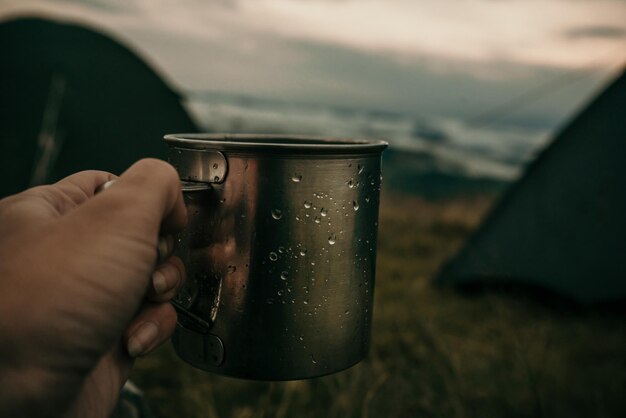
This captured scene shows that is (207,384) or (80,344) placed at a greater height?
(80,344)

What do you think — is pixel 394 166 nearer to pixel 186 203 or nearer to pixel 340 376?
pixel 340 376

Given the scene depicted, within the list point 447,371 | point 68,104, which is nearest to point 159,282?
point 447,371

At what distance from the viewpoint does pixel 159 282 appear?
724mm

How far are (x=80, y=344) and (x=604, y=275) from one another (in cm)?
325

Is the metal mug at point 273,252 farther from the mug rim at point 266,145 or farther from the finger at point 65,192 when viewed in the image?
the finger at point 65,192

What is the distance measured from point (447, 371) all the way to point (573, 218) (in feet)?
4.94

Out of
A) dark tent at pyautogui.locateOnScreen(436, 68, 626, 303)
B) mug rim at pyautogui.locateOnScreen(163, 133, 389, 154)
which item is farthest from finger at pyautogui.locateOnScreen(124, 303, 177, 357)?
dark tent at pyautogui.locateOnScreen(436, 68, 626, 303)

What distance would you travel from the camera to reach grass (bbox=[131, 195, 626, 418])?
1918 mm

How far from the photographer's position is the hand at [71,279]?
0.57 m

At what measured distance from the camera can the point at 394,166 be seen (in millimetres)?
8484

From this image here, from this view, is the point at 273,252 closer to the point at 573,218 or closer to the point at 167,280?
the point at 167,280

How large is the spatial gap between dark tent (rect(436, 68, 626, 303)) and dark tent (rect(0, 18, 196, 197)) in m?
2.39

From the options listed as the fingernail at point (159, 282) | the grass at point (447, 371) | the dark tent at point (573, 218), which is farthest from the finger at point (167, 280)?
the dark tent at point (573, 218)

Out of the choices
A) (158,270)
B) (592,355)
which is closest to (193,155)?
(158,270)
